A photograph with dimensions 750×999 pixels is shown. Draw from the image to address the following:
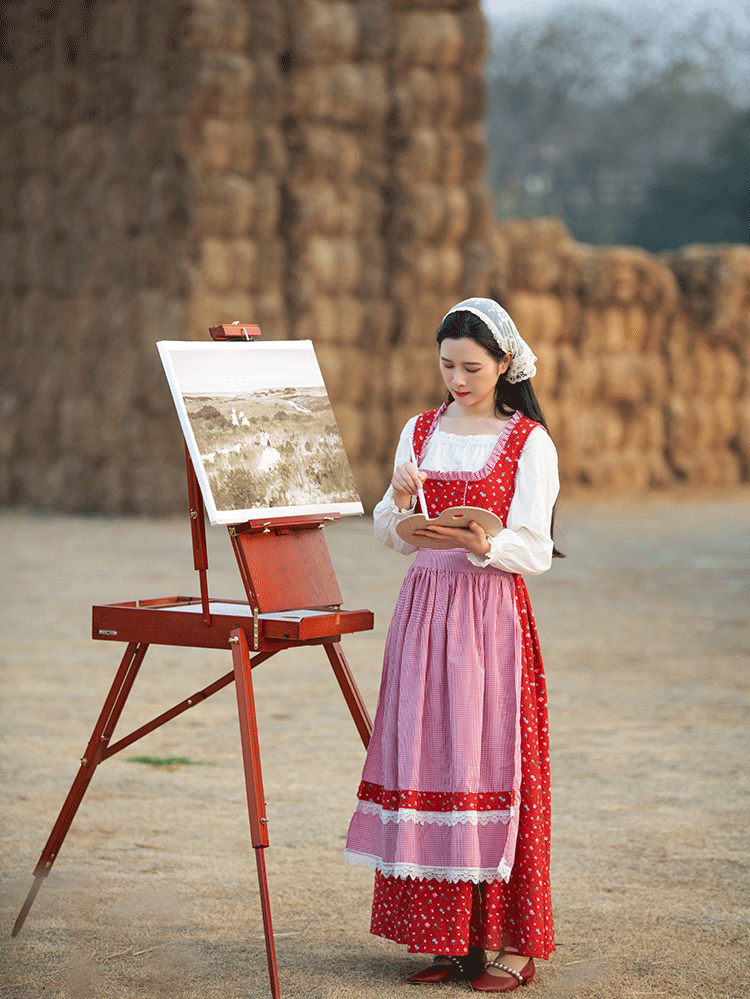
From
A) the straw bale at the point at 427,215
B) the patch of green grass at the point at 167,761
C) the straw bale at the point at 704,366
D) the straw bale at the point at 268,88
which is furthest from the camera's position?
the straw bale at the point at 704,366

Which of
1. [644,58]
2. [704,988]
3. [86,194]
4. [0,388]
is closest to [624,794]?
[704,988]

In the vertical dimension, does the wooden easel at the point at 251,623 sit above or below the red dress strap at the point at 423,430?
below

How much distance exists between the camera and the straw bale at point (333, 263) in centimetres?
1141

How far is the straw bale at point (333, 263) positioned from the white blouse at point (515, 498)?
8.47m

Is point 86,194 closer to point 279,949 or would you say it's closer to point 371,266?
point 371,266

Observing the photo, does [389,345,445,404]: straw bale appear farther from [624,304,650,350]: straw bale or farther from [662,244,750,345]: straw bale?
[662,244,750,345]: straw bale

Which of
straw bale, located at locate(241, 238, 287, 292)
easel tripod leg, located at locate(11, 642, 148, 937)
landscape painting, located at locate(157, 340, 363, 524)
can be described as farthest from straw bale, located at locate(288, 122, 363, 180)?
easel tripod leg, located at locate(11, 642, 148, 937)

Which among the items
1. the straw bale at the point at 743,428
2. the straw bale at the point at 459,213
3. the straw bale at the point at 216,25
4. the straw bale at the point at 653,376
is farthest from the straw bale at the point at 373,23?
the straw bale at the point at 743,428

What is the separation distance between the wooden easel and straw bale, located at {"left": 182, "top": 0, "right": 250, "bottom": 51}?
8.15m

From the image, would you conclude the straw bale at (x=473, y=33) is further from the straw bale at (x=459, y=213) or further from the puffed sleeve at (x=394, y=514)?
the puffed sleeve at (x=394, y=514)

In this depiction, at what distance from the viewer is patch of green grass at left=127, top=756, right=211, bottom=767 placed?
4.58m

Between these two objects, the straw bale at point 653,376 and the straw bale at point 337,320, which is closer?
the straw bale at point 337,320

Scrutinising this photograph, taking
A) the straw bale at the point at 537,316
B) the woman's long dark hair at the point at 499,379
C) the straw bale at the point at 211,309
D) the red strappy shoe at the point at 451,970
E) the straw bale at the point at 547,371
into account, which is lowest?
the straw bale at the point at 547,371

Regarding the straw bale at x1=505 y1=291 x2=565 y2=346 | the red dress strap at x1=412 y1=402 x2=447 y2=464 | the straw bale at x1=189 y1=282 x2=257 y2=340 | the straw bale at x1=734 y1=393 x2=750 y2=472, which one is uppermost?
the red dress strap at x1=412 y1=402 x2=447 y2=464
